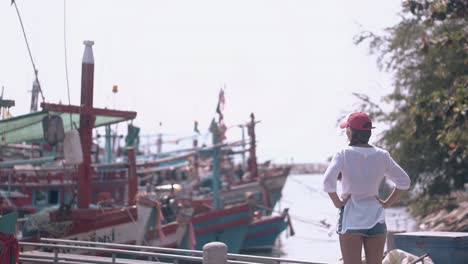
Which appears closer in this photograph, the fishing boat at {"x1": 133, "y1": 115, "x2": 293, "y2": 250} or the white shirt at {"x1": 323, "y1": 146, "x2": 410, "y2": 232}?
the white shirt at {"x1": 323, "y1": 146, "x2": 410, "y2": 232}

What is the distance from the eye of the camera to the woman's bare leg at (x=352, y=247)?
6176 millimetres

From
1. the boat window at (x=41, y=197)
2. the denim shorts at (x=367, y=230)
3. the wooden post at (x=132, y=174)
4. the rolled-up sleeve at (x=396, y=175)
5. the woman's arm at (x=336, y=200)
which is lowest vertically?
the boat window at (x=41, y=197)

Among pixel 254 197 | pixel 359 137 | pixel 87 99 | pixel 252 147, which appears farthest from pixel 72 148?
pixel 252 147

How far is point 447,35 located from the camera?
2080 centimetres

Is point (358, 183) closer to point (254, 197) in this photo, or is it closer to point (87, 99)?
point (87, 99)

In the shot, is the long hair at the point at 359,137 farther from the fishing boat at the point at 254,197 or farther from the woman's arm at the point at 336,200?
the fishing boat at the point at 254,197

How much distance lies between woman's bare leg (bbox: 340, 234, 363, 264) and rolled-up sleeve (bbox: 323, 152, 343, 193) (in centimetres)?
41

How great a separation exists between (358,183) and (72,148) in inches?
408

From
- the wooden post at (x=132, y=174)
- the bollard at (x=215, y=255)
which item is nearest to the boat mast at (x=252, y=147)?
the wooden post at (x=132, y=174)

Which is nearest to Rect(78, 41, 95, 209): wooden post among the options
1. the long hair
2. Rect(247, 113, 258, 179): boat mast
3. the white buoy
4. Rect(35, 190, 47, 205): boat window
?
the white buoy

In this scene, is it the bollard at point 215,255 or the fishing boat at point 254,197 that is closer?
the bollard at point 215,255

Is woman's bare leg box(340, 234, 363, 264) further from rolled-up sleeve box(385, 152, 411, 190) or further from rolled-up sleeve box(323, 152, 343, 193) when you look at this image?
rolled-up sleeve box(385, 152, 411, 190)

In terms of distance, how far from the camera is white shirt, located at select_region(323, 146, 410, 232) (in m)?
6.16

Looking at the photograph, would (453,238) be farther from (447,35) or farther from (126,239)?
(447,35)
